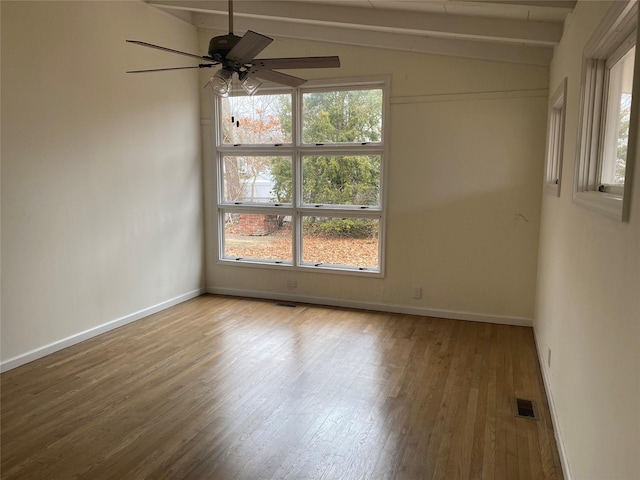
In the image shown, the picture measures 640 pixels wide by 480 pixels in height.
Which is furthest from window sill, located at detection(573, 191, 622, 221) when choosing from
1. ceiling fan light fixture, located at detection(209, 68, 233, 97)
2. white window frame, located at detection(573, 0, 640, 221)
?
ceiling fan light fixture, located at detection(209, 68, 233, 97)

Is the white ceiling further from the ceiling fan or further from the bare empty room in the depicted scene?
the ceiling fan

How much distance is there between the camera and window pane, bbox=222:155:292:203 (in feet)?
17.3

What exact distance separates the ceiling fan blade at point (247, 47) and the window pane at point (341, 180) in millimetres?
2443

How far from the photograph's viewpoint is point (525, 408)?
286cm

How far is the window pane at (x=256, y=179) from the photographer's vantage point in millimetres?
5262

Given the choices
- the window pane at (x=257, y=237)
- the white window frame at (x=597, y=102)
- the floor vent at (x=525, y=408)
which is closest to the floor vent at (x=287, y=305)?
the window pane at (x=257, y=237)

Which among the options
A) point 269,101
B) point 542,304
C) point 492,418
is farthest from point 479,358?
point 269,101

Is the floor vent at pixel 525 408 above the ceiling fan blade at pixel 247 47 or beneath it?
beneath

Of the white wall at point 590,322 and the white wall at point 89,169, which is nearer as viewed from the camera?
the white wall at point 590,322

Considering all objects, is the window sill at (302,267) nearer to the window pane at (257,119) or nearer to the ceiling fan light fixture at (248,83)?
the window pane at (257,119)

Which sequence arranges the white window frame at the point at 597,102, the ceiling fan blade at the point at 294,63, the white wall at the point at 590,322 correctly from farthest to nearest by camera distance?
the ceiling fan blade at the point at 294,63 → the white window frame at the point at 597,102 → the white wall at the point at 590,322

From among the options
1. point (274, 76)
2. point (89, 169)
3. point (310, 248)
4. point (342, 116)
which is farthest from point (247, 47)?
point (310, 248)

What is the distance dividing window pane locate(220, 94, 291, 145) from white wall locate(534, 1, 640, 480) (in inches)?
112

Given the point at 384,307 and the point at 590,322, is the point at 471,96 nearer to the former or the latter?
the point at 384,307
